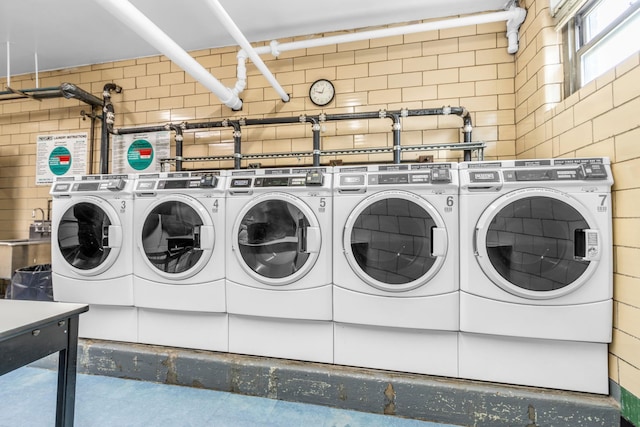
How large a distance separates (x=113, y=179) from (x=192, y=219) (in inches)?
30.4

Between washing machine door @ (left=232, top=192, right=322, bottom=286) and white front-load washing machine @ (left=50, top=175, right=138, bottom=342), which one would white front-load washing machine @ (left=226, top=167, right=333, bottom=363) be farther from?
white front-load washing machine @ (left=50, top=175, right=138, bottom=342)

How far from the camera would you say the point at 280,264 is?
6.64 feet

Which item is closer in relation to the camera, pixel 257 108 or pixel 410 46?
pixel 410 46

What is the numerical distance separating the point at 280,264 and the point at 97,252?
1494 mm

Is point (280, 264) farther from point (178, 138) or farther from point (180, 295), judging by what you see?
point (178, 138)

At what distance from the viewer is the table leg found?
120cm

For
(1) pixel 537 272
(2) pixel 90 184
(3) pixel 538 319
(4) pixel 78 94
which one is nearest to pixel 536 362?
(3) pixel 538 319

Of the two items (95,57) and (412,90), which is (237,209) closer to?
(412,90)

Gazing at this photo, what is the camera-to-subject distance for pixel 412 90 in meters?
2.96

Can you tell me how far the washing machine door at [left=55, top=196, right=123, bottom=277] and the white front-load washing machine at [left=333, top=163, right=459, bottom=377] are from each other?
1740 mm

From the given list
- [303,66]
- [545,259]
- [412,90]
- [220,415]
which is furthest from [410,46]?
[220,415]

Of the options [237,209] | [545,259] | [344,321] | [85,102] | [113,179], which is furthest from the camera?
[85,102]

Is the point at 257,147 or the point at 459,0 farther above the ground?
the point at 459,0

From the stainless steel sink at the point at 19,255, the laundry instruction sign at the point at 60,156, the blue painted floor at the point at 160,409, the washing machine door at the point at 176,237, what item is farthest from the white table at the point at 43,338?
the laundry instruction sign at the point at 60,156
